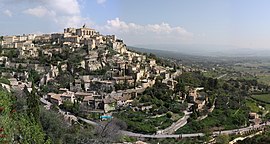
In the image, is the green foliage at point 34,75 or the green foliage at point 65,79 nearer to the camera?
the green foliage at point 65,79

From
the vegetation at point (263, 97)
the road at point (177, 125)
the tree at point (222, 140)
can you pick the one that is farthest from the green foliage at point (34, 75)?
the vegetation at point (263, 97)

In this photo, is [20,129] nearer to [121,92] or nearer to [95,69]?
[121,92]

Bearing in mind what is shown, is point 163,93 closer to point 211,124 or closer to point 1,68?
point 211,124

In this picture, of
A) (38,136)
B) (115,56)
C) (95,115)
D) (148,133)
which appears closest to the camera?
(38,136)

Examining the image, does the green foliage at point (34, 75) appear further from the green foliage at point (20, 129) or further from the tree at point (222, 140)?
the tree at point (222, 140)

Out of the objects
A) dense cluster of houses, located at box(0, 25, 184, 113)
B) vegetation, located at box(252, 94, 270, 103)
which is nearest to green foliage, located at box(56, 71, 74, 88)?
dense cluster of houses, located at box(0, 25, 184, 113)

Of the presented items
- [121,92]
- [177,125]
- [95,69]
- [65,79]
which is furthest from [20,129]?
[95,69]

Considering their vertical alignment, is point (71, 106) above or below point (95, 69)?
below

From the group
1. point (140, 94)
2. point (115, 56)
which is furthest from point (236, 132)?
point (115, 56)
